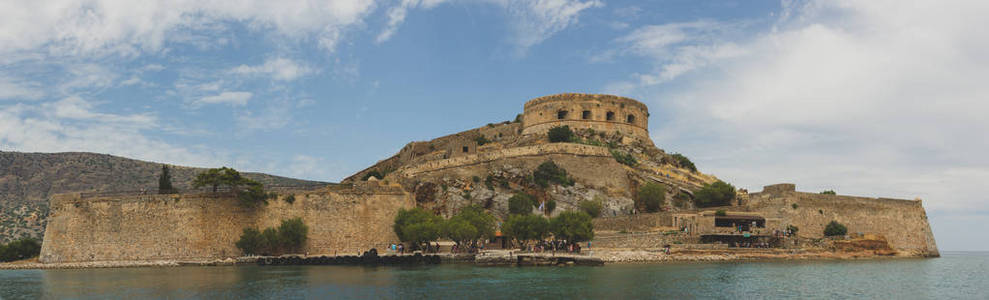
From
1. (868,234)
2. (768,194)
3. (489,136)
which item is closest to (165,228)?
(489,136)

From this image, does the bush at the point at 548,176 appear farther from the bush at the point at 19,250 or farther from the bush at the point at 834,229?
the bush at the point at 19,250

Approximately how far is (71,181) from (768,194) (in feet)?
170

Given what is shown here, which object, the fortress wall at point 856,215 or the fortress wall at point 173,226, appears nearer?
the fortress wall at point 173,226

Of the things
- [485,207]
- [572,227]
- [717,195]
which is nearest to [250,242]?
[485,207]

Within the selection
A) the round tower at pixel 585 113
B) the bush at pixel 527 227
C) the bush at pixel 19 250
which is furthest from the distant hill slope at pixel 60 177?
the bush at pixel 527 227

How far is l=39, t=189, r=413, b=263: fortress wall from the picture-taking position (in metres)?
38.8

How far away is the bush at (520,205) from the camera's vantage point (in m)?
43.6

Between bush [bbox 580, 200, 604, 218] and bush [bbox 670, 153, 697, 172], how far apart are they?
12978 millimetres

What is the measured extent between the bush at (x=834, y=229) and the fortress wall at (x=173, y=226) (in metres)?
25.9

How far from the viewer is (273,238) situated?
38.8 meters

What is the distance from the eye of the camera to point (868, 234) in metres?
44.6

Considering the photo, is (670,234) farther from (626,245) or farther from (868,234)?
(868,234)

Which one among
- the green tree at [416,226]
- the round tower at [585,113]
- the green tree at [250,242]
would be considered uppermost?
the round tower at [585,113]

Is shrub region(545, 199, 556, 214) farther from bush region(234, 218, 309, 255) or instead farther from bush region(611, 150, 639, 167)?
bush region(234, 218, 309, 255)
